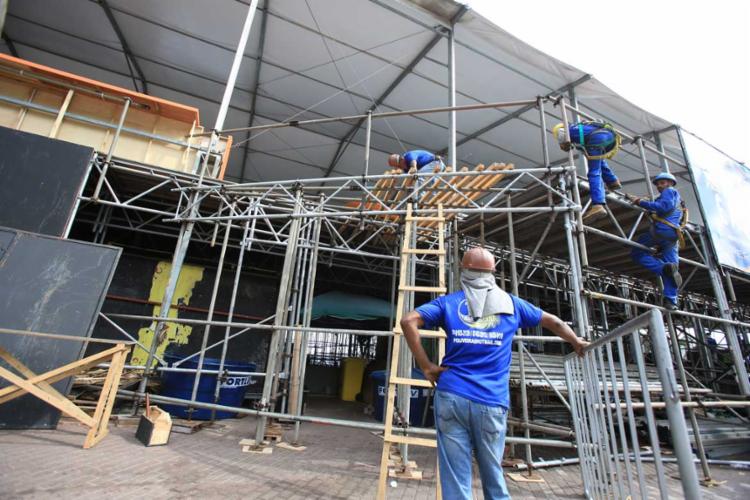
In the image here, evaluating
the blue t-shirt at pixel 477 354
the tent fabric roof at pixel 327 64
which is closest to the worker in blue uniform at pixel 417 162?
→ the blue t-shirt at pixel 477 354

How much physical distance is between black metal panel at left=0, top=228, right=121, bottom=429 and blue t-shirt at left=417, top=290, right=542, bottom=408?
232 inches

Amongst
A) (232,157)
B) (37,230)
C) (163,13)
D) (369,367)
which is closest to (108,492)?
(37,230)

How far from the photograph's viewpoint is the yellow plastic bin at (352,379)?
11.8 meters

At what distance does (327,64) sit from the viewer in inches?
427

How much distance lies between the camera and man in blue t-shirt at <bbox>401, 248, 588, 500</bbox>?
90.3 inches

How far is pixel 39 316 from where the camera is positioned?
17.5 feet

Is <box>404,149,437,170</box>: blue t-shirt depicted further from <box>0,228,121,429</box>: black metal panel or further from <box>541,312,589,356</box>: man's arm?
<box>0,228,121,429</box>: black metal panel

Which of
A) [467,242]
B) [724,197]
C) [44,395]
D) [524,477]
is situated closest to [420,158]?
[467,242]

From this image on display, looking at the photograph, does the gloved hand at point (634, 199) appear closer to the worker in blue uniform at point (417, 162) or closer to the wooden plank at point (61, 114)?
the worker in blue uniform at point (417, 162)

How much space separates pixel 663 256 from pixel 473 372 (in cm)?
662

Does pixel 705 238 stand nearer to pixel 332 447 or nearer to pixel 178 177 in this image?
pixel 332 447

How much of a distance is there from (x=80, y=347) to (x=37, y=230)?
9.29ft

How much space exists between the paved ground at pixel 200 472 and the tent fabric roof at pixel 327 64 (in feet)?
28.3

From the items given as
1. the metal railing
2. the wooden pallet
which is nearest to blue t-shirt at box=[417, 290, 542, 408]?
the metal railing
